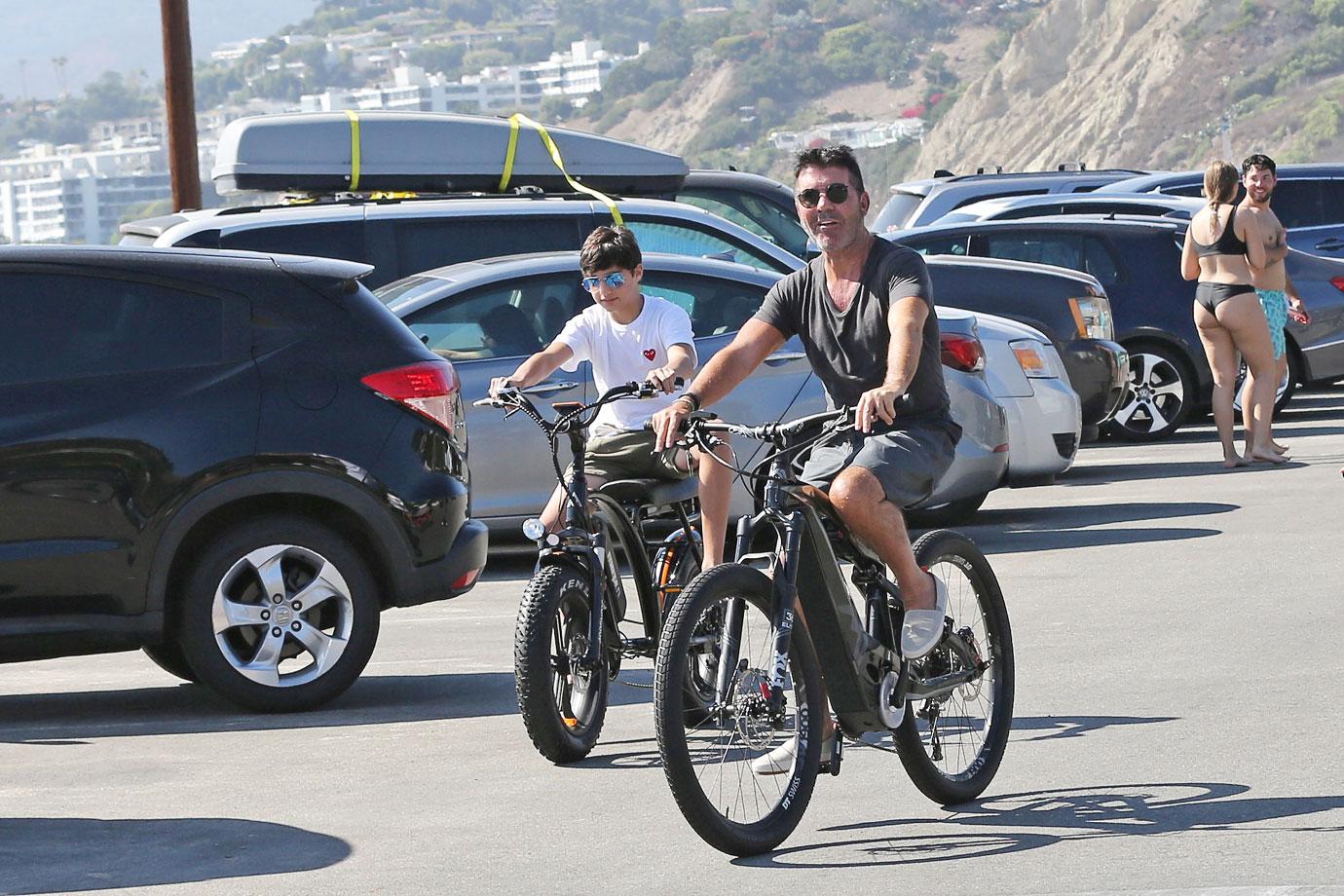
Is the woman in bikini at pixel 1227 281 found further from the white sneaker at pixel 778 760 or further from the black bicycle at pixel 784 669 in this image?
the white sneaker at pixel 778 760

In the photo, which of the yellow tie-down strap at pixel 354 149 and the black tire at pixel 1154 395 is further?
the black tire at pixel 1154 395

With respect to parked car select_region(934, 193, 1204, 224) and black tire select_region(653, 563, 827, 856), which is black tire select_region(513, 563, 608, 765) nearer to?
black tire select_region(653, 563, 827, 856)

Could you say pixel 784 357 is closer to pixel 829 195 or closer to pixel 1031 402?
pixel 1031 402

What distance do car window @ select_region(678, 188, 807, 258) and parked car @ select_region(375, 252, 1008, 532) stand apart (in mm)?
6489

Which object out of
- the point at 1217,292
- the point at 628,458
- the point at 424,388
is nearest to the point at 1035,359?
the point at 1217,292

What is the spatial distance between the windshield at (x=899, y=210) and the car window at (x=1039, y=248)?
5.88 m

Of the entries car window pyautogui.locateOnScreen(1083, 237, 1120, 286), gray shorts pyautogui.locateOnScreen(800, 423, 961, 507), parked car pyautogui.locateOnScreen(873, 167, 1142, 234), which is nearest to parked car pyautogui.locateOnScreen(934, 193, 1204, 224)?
car window pyautogui.locateOnScreen(1083, 237, 1120, 286)

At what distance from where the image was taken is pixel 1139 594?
9820 mm

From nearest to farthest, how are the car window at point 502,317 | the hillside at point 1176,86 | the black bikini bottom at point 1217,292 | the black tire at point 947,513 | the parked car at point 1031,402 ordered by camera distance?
the car window at point 502,317, the black tire at point 947,513, the parked car at point 1031,402, the black bikini bottom at point 1217,292, the hillside at point 1176,86

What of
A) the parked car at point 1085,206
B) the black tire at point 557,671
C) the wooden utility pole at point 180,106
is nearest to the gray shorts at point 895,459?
the black tire at point 557,671

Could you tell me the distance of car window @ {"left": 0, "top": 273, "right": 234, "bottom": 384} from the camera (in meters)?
7.57

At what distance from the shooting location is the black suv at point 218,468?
24.5 feet

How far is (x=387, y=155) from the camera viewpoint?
573 inches

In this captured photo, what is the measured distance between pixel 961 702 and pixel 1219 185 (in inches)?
326
